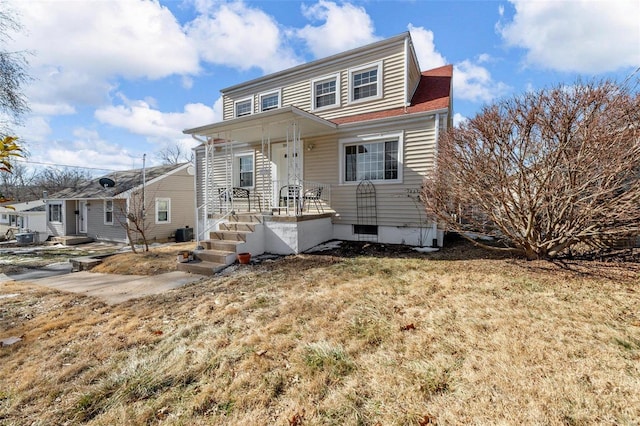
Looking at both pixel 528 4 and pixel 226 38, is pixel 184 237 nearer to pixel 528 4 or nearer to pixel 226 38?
pixel 226 38

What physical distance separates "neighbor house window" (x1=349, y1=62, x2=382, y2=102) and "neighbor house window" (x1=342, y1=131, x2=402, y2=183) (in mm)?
1908

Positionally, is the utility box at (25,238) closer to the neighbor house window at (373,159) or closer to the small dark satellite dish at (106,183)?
the small dark satellite dish at (106,183)

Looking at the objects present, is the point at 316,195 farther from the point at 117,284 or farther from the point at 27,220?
the point at 27,220

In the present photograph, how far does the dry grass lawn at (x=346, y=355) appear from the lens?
206 cm

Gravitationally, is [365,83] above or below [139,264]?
above

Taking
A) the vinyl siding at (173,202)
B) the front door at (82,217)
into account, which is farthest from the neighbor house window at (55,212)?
the vinyl siding at (173,202)

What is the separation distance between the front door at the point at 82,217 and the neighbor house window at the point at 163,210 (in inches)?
242

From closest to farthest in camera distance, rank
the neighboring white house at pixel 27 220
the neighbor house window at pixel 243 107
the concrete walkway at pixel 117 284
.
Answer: the concrete walkway at pixel 117 284 → the neighbor house window at pixel 243 107 → the neighboring white house at pixel 27 220

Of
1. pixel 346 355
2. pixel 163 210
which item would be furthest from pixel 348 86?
pixel 163 210

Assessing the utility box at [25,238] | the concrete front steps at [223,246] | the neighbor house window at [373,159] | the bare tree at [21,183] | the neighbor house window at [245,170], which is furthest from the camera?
the bare tree at [21,183]

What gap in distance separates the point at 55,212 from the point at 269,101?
1888 centimetres

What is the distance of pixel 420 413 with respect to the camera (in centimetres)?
198

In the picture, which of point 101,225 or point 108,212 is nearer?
point 108,212

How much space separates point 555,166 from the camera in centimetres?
464
